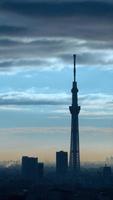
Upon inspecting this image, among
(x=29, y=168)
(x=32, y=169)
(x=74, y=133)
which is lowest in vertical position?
(x=32, y=169)

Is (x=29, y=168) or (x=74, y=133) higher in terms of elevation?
(x=74, y=133)

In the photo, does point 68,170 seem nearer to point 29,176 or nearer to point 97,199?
point 29,176

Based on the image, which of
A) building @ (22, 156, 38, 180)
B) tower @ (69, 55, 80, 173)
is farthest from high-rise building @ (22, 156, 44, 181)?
tower @ (69, 55, 80, 173)

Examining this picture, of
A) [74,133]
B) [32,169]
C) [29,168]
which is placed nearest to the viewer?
[74,133]

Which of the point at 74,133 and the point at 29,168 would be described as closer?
the point at 74,133

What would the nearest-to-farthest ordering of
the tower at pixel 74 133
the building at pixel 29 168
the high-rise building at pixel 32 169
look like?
the tower at pixel 74 133 < the high-rise building at pixel 32 169 < the building at pixel 29 168

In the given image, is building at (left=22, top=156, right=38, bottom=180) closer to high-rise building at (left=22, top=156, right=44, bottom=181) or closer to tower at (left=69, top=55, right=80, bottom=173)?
high-rise building at (left=22, top=156, right=44, bottom=181)

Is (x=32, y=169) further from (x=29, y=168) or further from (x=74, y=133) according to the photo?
(x=74, y=133)

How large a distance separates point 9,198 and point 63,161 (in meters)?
110

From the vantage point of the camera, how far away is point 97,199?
275 feet

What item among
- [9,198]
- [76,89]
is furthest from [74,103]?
[9,198]

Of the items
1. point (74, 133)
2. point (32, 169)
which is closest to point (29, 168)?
point (32, 169)

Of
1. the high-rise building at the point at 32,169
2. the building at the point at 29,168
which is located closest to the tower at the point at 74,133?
the high-rise building at the point at 32,169

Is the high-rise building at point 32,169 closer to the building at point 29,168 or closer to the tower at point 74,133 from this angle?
the building at point 29,168
